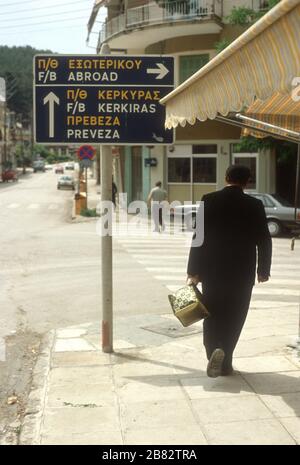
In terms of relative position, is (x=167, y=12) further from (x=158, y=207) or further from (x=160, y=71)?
(x=160, y=71)

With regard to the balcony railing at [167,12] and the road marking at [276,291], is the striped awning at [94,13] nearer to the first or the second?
the balcony railing at [167,12]

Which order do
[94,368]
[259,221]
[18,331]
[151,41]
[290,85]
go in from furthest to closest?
[151,41] < [18,331] < [94,368] < [259,221] < [290,85]

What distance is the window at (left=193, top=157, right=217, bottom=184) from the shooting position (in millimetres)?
25859

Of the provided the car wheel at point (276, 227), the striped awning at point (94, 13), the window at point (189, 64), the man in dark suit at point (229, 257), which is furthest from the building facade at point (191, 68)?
the man in dark suit at point (229, 257)

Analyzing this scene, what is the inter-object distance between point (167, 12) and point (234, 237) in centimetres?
2218

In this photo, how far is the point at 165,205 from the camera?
20.8 meters

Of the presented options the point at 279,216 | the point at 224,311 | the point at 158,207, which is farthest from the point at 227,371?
the point at 158,207

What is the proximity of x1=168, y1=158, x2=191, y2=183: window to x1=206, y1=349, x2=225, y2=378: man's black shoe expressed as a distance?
69.9 ft

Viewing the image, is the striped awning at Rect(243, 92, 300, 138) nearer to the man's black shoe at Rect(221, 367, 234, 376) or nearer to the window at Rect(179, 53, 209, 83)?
the man's black shoe at Rect(221, 367, 234, 376)

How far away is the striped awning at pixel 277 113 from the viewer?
21.6 ft

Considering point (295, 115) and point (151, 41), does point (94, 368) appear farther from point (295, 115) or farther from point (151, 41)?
point (151, 41)

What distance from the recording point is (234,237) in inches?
205
